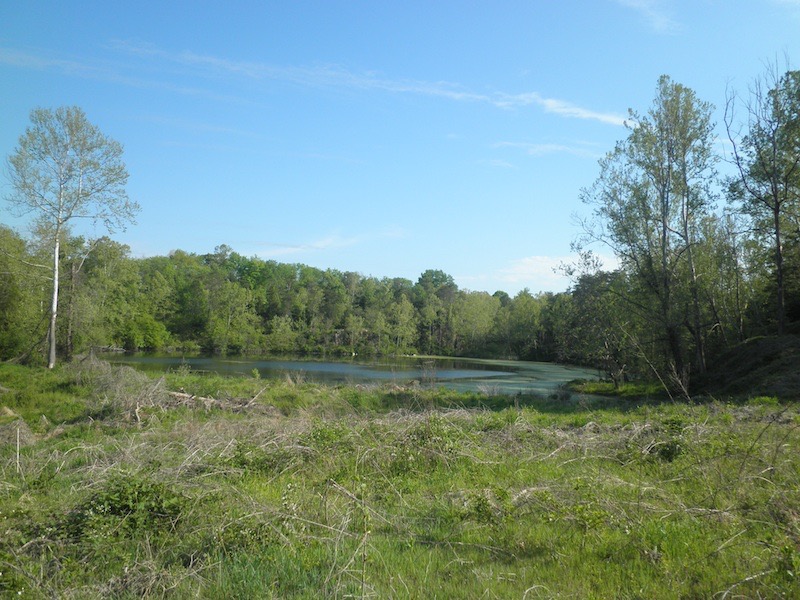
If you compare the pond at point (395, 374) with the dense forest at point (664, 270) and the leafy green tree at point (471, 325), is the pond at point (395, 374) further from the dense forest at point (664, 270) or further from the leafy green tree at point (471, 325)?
the leafy green tree at point (471, 325)

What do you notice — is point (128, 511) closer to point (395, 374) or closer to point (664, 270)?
point (664, 270)

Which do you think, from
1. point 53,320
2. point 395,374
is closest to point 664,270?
point 395,374

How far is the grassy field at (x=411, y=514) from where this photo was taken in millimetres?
4246

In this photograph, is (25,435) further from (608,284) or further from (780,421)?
(608,284)

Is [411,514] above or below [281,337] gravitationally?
below

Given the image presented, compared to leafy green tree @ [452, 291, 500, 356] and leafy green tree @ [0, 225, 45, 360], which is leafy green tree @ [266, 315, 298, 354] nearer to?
leafy green tree @ [452, 291, 500, 356]

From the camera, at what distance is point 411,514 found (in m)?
6.17

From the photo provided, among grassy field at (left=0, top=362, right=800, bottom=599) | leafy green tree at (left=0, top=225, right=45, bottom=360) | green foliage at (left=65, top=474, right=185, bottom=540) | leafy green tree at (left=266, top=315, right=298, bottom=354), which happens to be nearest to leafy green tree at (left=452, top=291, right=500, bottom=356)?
leafy green tree at (left=266, top=315, right=298, bottom=354)

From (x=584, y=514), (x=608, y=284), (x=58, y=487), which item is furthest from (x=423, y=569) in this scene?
(x=608, y=284)

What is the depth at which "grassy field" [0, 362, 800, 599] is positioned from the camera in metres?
4.25

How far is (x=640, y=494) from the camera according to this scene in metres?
6.29

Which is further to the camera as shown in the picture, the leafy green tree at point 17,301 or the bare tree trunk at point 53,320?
the leafy green tree at point 17,301

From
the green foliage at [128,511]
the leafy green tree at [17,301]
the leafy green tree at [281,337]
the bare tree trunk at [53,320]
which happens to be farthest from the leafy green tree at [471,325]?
the green foliage at [128,511]

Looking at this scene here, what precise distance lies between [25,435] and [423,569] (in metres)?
11.7
